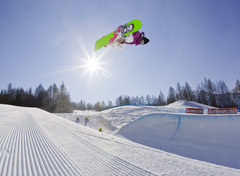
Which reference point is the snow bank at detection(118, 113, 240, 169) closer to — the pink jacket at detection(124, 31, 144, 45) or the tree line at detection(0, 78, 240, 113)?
the pink jacket at detection(124, 31, 144, 45)

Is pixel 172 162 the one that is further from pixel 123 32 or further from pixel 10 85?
pixel 10 85

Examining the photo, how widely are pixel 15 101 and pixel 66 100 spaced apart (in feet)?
86.0

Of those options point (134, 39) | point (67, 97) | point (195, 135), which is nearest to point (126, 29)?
point (134, 39)

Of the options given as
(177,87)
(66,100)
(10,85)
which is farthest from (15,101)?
(177,87)

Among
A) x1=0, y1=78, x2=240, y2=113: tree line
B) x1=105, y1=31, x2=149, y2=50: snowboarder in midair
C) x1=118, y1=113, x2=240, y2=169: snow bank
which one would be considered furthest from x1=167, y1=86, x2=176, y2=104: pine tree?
x1=105, y1=31, x2=149, y2=50: snowboarder in midair

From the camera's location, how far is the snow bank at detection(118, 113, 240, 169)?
27.4 feet

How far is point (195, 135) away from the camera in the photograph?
10477mm

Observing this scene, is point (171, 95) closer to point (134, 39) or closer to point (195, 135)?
point (195, 135)

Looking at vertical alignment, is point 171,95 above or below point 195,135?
above

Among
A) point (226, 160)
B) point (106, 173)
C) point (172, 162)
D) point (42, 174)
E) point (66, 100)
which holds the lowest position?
point (226, 160)

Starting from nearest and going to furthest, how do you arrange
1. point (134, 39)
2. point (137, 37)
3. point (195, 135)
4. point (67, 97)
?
point (137, 37)
point (134, 39)
point (195, 135)
point (67, 97)

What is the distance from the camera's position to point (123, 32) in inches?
312

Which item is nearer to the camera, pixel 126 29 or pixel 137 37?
pixel 137 37

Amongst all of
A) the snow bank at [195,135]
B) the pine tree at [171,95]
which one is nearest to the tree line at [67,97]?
the pine tree at [171,95]
